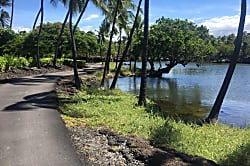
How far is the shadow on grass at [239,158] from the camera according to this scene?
6804 millimetres

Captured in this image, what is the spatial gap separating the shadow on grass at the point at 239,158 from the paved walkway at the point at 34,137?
3.14 metres

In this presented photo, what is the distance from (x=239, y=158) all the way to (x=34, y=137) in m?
4.99

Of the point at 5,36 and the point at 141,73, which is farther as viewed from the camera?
the point at 5,36

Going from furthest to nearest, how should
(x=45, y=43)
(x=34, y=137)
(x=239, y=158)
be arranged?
(x=45, y=43) < (x=34, y=137) < (x=239, y=158)

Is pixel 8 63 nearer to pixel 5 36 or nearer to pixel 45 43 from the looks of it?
pixel 45 43

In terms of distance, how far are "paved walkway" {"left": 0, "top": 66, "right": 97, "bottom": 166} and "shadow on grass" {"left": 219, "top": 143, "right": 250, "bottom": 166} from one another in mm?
3143

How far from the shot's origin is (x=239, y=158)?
6.95m

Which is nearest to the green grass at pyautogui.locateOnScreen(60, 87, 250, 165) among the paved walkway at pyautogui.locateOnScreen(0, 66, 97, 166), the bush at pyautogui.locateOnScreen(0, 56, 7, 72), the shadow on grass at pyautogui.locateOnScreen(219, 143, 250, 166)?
the shadow on grass at pyautogui.locateOnScreen(219, 143, 250, 166)

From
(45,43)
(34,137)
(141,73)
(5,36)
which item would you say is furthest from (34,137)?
(5,36)

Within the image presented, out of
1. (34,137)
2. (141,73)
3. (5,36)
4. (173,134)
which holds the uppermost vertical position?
(5,36)

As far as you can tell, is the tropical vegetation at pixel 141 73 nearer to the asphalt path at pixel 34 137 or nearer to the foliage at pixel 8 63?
the foliage at pixel 8 63

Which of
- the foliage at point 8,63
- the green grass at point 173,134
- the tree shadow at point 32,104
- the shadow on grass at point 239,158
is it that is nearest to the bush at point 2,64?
the foliage at point 8,63

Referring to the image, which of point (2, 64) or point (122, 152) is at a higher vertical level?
point (2, 64)

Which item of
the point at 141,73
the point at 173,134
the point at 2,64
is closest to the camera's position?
the point at 173,134
